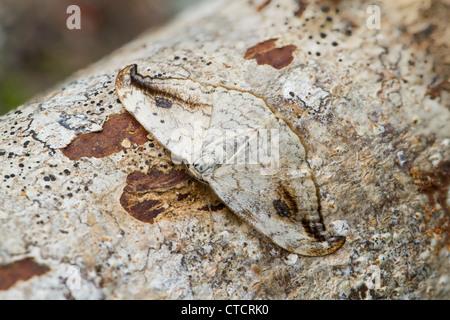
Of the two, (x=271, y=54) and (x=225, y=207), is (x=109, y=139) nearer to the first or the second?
(x=225, y=207)

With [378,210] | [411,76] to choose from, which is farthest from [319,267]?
[411,76]

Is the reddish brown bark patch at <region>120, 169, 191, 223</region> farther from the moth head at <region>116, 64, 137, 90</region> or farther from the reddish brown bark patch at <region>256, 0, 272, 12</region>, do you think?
the reddish brown bark patch at <region>256, 0, 272, 12</region>

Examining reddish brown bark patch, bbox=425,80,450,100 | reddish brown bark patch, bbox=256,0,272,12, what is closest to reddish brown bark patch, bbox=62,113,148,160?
reddish brown bark patch, bbox=256,0,272,12

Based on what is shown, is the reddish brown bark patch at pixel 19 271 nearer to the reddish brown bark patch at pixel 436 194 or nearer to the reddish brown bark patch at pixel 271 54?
the reddish brown bark patch at pixel 271 54

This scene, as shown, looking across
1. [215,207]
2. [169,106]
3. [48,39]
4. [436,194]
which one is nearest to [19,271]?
[215,207]

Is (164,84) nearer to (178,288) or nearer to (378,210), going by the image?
(178,288)

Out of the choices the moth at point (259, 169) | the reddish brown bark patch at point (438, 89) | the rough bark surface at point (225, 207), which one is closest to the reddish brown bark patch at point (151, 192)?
the rough bark surface at point (225, 207)
